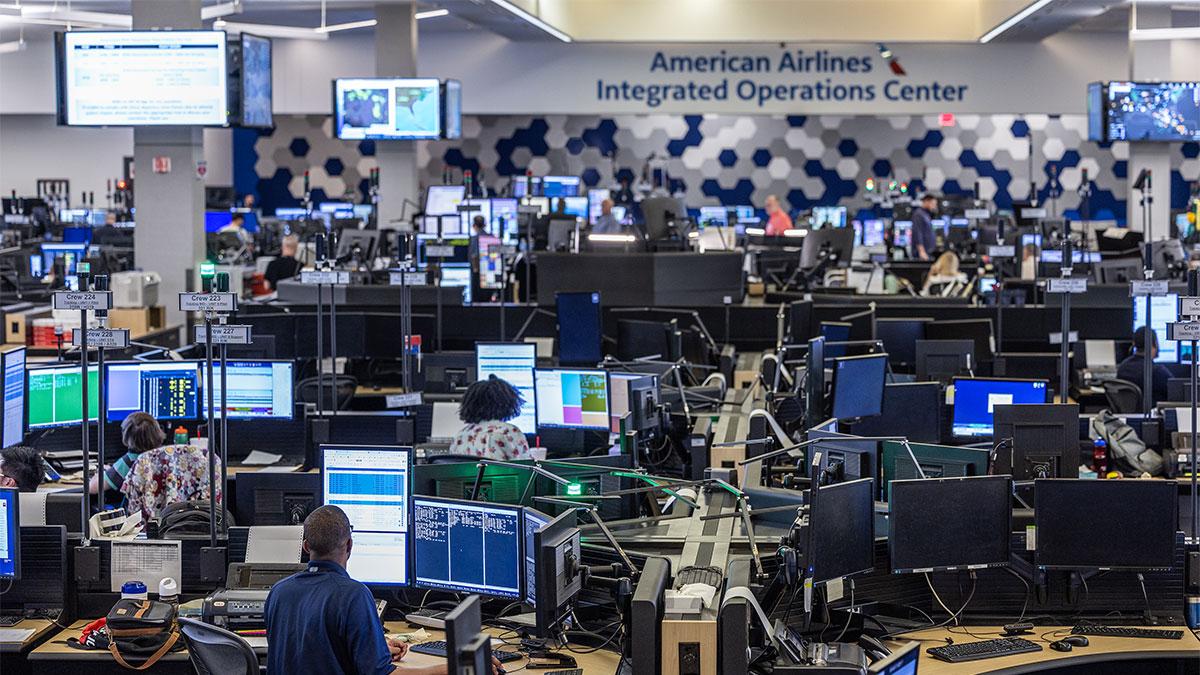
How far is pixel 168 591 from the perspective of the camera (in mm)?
5090

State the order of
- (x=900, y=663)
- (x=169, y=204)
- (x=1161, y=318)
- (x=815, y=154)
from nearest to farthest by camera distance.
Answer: (x=900, y=663) → (x=1161, y=318) → (x=169, y=204) → (x=815, y=154)

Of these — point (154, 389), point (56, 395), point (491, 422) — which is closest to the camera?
point (491, 422)

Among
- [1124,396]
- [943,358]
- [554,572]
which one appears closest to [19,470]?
[554,572]

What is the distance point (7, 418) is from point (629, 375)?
2921 millimetres

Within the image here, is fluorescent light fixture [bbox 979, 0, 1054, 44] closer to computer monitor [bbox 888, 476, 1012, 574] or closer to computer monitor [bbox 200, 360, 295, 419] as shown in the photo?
computer monitor [bbox 200, 360, 295, 419]

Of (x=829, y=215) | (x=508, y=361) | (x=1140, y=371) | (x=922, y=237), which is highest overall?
(x=829, y=215)

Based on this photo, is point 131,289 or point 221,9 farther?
point 221,9

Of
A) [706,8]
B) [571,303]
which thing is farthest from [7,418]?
[706,8]

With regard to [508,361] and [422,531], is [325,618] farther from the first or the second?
[508,361]

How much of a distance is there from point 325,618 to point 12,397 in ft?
13.0

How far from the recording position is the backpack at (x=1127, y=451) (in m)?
7.29

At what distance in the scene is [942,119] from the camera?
2205 cm

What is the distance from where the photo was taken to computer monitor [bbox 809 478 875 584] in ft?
15.2

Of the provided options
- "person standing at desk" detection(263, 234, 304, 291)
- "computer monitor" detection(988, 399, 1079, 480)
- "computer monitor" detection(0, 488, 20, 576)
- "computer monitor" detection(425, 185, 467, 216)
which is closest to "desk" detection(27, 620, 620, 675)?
"computer monitor" detection(0, 488, 20, 576)
